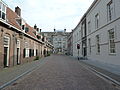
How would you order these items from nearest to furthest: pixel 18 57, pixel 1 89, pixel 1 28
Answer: pixel 1 89, pixel 1 28, pixel 18 57

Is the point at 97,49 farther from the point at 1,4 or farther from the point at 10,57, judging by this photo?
the point at 1,4

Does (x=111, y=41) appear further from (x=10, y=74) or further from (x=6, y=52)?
(x=6, y=52)

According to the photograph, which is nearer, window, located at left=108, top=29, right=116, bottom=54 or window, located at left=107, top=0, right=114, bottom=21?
window, located at left=108, top=29, right=116, bottom=54

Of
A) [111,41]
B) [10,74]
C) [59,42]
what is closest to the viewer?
[10,74]

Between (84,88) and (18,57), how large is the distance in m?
13.2

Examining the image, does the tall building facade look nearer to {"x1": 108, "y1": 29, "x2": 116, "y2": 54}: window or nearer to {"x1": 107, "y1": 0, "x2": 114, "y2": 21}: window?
{"x1": 107, "y1": 0, "x2": 114, "y2": 21}: window

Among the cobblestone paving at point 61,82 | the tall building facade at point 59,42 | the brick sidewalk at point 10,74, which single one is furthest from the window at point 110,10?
the tall building facade at point 59,42

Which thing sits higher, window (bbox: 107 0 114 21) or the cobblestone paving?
window (bbox: 107 0 114 21)

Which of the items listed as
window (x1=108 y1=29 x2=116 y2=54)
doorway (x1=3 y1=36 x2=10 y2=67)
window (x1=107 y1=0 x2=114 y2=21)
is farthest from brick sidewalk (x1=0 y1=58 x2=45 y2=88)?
window (x1=107 y1=0 x2=114 y2=21)

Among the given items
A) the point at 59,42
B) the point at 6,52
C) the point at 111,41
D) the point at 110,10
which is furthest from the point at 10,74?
the point at 59,42

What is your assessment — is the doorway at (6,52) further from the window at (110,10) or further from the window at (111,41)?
the window at (110,10)

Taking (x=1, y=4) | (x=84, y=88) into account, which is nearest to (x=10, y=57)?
(x=1, y=4)

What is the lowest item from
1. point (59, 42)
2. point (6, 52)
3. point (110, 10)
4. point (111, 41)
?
point (6, 52)

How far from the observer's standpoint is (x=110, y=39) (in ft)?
53.7
